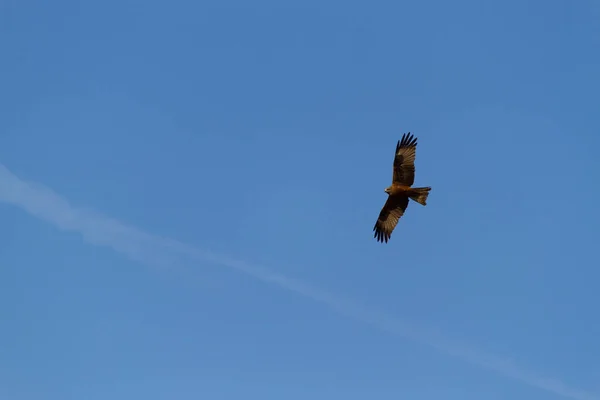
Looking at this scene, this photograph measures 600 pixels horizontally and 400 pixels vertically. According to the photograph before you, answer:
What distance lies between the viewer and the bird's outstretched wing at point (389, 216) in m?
43.2

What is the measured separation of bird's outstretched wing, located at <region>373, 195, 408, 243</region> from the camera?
43.2m

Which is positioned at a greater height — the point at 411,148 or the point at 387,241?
the point at 411,148

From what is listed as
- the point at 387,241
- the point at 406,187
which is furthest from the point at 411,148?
the point at 387,241

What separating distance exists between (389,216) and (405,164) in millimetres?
3548

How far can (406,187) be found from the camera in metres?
41.9

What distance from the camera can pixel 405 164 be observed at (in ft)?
140

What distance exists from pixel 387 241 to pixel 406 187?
421cm

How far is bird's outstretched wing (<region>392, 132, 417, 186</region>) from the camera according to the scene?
4238cm

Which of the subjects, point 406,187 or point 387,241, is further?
point 387,241

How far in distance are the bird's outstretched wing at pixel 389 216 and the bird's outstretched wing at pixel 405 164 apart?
44.6 inches

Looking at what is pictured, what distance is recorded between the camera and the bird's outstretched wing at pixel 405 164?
139 feet

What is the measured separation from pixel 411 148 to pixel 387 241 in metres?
5.80

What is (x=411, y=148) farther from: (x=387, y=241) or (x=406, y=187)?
(x=387, y=241)

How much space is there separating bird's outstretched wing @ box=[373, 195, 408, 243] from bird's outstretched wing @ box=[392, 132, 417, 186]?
44.6 inches
